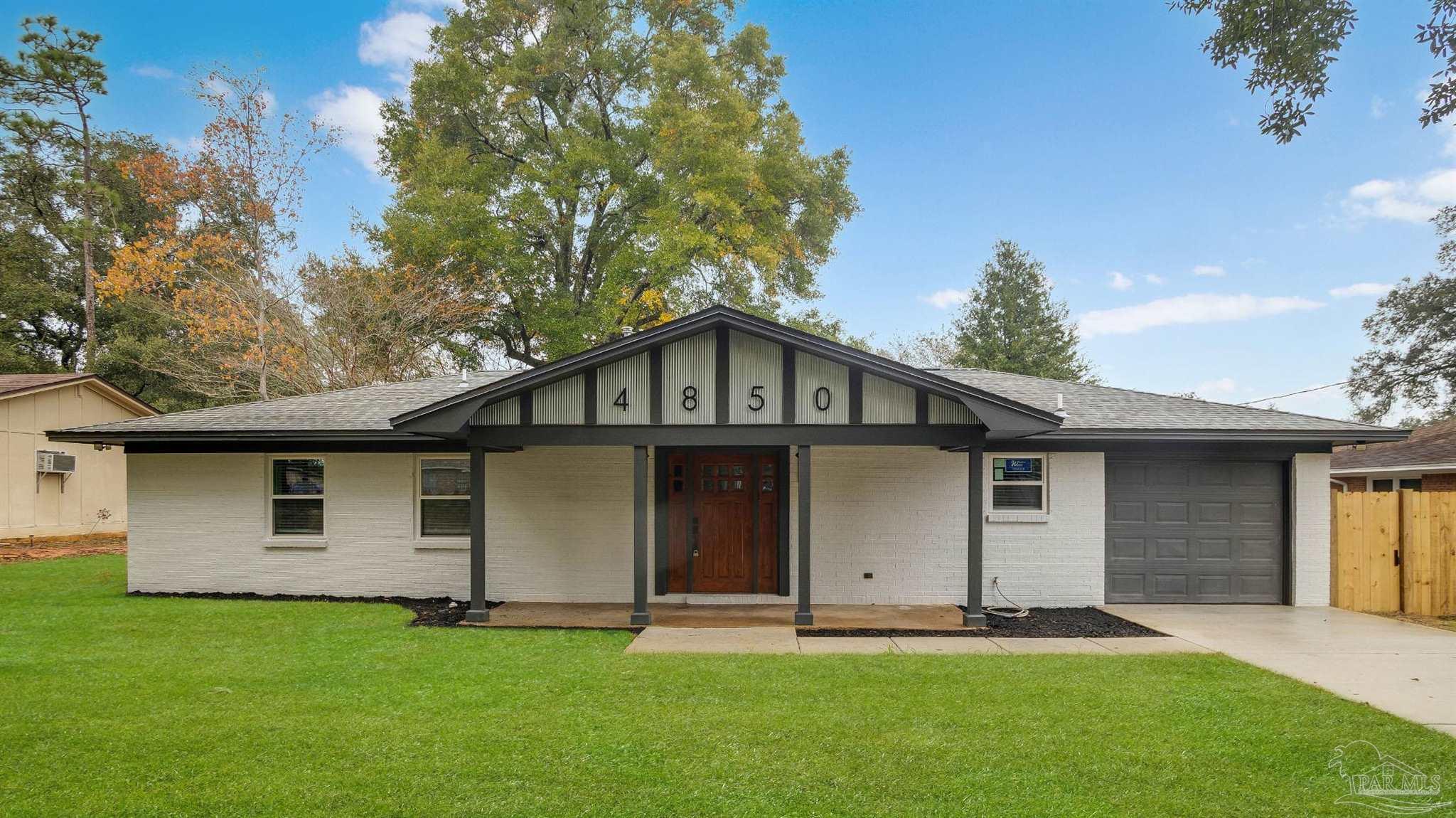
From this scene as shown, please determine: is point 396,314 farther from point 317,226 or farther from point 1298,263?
point 1298,263

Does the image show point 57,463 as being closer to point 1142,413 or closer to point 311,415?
point 311,415

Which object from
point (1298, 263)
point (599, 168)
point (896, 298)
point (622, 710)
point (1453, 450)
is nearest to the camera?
point (622, 710)

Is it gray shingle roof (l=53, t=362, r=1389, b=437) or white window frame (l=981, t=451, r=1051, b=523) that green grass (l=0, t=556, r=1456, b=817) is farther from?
gray shingle roof (l=53, t=362, r=1389, b=437)

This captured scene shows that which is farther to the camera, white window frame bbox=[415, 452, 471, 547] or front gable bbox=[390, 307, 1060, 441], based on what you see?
white window frame bbox=[415, 452, 471, 547]

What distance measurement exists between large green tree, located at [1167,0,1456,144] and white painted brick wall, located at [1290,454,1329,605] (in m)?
5.80

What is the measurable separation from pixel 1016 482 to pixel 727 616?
4.61 meters

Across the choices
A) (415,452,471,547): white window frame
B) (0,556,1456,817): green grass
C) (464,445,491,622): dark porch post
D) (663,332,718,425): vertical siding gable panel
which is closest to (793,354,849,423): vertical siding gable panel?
(663,332,718,425): vertical siding gable panel

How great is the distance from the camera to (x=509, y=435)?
9508 mm

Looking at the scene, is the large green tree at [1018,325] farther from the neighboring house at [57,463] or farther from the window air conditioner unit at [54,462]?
the window air conditioner unit at [54,462]

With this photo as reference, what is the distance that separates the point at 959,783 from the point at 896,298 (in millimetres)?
27237

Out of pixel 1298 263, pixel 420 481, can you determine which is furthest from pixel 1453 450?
pixel 420 481

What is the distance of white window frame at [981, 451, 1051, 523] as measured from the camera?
10.8 metres

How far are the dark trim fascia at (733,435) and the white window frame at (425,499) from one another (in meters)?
2.03

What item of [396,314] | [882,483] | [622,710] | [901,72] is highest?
[901,72]
